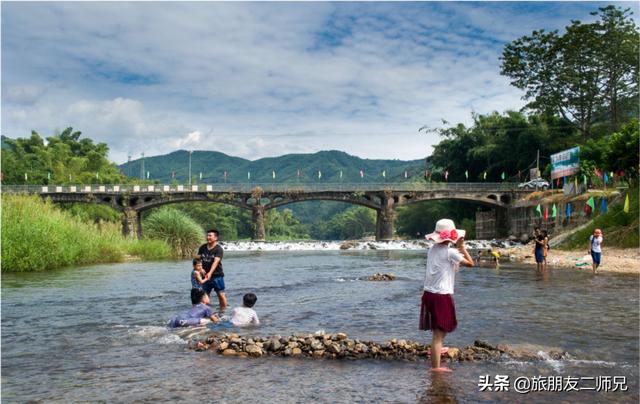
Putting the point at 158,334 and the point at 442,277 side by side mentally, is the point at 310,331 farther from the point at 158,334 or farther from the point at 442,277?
the point at 442,277

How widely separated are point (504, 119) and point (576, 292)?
65726mm

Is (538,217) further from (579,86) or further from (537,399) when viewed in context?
(537,399)

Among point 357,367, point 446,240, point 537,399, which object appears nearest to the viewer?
point 537,399

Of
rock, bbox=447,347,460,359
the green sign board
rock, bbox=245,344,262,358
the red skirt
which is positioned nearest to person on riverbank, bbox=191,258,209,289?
rock, bbox=245,344,262,358

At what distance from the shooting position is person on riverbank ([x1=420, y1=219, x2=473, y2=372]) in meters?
6.95

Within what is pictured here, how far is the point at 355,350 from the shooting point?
8.33 meters

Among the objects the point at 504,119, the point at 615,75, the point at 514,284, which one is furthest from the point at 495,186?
the point at 514,284

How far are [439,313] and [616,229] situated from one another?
91.3 ft

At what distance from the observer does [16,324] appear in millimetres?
11539

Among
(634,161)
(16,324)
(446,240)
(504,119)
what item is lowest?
(16,324)

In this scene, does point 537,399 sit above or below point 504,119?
below

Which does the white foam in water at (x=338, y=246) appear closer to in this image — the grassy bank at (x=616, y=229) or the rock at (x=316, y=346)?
the grassy bank at (x=616, y=229)

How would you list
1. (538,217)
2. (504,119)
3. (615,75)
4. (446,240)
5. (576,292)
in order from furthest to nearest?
(504,119)
(615,75)
(538,217)
(576,292)
(446,240)

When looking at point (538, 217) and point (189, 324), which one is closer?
point (189, 324)
